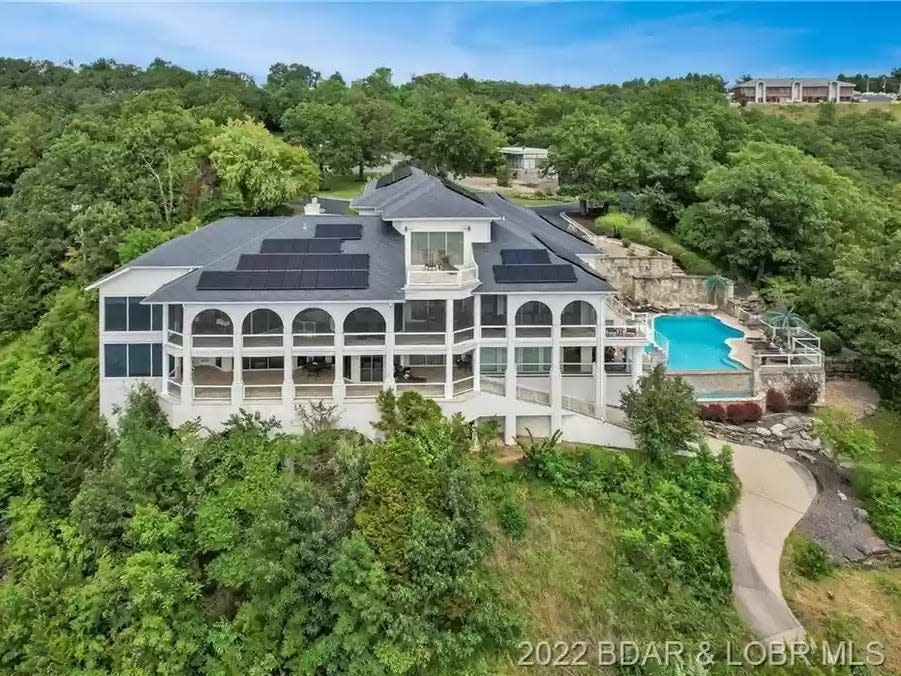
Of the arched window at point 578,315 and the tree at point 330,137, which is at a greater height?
the tree at point 330,137

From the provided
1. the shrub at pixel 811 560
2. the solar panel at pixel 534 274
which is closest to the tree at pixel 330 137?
the solar panel at pixel 534 274

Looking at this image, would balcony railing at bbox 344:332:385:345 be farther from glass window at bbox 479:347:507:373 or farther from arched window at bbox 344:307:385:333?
glass window at bbox 479:347:507:373

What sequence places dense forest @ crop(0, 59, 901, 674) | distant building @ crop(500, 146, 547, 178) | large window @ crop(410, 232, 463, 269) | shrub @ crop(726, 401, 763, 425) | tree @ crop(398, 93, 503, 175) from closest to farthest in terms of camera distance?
dense forest @ crop(0, 59, 901, 674)
large window @ crop(410, 232, 463, 269)
shrub @ crop(726, 401, 763, 425)
tree @ crop(398, 93, 503, 175)
distant building @ crop(500, 146, 547, 178)

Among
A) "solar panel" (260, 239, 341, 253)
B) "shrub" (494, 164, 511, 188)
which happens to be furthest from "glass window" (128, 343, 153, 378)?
"shrub" (494, 164, 511, 188)

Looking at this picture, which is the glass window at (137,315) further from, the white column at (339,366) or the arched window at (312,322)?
the white column at (339,366)

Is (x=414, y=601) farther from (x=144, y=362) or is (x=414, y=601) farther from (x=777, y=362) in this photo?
(x=777, y=362)

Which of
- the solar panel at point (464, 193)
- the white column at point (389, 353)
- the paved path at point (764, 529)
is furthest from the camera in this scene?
the solar panel at point (464, 193)

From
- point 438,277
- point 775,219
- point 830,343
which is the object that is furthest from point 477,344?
point 775,219

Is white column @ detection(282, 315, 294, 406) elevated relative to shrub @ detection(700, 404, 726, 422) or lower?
elevated
